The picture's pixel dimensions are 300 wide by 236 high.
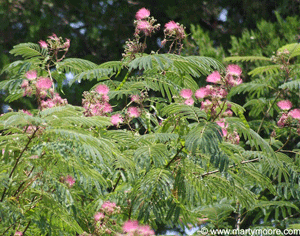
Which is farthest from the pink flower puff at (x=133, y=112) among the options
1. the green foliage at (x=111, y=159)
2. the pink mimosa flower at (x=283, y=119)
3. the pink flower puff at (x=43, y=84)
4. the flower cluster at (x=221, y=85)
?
the pink mimosa flower at (x=283, y=119)

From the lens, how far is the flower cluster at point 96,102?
2.43m

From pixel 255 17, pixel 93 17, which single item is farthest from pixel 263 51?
pixel 93 17

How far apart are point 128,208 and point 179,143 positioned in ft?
1.45

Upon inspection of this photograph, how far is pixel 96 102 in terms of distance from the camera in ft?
8.14

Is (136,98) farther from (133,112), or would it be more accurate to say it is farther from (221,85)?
(221,85)

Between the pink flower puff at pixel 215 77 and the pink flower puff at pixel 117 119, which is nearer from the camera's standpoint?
the pink flower puff at pixel 215 77

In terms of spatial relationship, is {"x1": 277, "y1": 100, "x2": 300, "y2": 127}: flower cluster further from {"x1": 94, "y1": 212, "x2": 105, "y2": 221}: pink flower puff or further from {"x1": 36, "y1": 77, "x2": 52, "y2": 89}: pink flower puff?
{"x1": 36, "y1": 77, "x2": 52, "y2": 89}: pink flower puff

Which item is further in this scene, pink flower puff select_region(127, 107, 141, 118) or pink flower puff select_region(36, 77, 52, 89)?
pink flower puff select_region(127, 107, 141, 118)

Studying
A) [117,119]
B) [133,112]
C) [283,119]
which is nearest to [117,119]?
[117,119]

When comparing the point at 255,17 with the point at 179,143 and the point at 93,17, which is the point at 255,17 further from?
the point at 179,143

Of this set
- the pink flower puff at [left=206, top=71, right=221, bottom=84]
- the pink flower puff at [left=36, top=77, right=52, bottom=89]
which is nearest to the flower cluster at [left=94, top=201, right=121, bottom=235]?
the pink flower puff at [left=36, top=77, right=52, bottom=89]

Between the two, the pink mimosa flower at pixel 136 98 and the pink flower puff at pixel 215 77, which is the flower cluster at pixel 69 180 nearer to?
the pink mimosa flower at pixel 136 98

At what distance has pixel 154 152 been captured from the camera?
2.19 m

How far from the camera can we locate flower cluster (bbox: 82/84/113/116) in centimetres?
243
